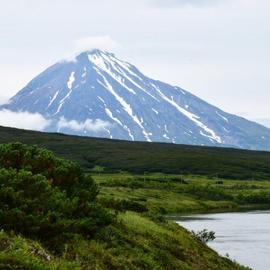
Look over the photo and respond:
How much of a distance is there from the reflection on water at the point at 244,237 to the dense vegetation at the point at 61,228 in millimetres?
21127

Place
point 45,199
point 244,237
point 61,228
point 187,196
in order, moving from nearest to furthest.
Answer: point 61,228 → point 45,199 → point 244,237 → point 187,196

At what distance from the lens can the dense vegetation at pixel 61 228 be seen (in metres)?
15.8

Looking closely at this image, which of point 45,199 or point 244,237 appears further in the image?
point 244,237

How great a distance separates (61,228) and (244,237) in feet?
163

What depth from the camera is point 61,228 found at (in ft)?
58.8

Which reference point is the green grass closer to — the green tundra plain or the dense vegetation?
the green tundra plain

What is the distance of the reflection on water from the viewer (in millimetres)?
47062

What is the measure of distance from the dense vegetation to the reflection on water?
21127 mm

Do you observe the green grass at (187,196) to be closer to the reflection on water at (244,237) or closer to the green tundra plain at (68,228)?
the reflection on water at (244,237)

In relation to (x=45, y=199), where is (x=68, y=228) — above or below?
below

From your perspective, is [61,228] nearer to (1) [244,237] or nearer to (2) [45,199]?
(2) [45,199]

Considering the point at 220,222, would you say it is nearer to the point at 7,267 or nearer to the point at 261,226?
the point at 261,226

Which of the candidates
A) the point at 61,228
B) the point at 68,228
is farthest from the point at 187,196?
the point at 61,228

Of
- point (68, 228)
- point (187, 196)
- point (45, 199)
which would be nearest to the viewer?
point (45, 199)
